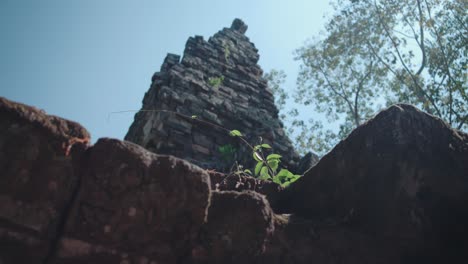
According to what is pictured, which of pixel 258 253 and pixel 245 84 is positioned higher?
pixel 245 84

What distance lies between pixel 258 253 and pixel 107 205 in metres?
0.53

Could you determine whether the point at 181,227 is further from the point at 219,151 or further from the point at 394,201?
the point at 219,151

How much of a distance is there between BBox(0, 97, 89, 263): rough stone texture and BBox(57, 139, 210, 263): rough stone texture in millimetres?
54

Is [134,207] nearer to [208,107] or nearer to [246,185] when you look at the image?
[246,185]

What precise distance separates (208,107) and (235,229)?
449cm

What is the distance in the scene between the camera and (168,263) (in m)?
1.23

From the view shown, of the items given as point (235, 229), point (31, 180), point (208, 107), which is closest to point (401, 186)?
point (235, 229)

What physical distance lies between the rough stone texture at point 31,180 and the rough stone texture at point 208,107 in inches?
141

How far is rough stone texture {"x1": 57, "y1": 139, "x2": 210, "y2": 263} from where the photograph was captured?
116 cm

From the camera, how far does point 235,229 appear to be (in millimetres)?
1322

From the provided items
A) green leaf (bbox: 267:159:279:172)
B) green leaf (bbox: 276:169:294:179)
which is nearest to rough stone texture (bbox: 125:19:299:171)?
green leaf (bbox: 267:159:279:172)

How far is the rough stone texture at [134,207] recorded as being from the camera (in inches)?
45.8

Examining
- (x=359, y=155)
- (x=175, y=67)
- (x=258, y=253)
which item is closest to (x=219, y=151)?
(x=175, y=67)

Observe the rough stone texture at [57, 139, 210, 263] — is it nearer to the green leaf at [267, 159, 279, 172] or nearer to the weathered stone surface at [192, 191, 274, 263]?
the weathered stone surface at [192, 191, 274, 263]
